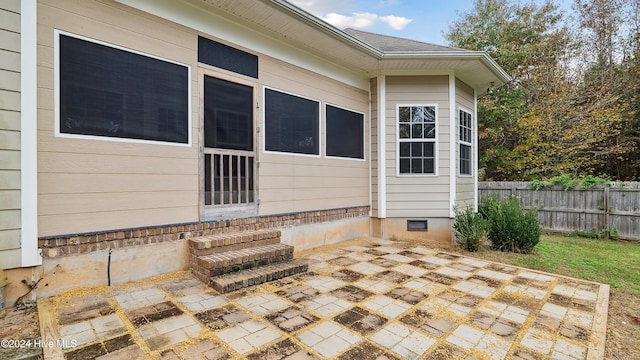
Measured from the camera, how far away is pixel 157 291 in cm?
297

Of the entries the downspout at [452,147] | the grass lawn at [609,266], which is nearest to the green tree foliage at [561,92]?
the grass lawn at [609,266]

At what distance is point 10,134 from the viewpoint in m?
2.50

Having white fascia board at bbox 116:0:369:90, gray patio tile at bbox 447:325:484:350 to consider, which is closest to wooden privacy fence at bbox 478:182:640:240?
white fascia board at bbox 116:0:369:90

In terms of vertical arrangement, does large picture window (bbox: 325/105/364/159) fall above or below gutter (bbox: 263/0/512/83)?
below

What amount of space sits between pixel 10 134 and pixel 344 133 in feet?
14.8

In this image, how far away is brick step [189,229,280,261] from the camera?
3.42m

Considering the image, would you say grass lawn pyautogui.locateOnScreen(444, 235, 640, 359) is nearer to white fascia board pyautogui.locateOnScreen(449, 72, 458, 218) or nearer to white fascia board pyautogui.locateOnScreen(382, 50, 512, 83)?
white fascia board pyautogui.locateOnScreen(449, 72, 458, 218)

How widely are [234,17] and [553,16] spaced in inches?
489

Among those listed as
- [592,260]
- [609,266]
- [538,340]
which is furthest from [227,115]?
[592,260]

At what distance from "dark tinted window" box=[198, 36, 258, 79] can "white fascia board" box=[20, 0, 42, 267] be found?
1.55m

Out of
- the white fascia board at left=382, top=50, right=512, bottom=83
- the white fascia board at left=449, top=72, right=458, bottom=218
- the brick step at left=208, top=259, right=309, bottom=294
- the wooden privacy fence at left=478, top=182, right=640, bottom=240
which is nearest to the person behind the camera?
the brick step at left=208, top=259, right=309, bottom=294

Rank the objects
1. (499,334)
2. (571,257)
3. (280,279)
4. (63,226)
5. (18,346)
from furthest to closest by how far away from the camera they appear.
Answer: (571,257) → (280,279) → (63,226) → (499,334) → (18,346)

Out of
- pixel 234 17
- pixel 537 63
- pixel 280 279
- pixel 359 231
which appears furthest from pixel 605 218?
pixel 234 17

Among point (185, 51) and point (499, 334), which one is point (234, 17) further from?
point (499, 334)
